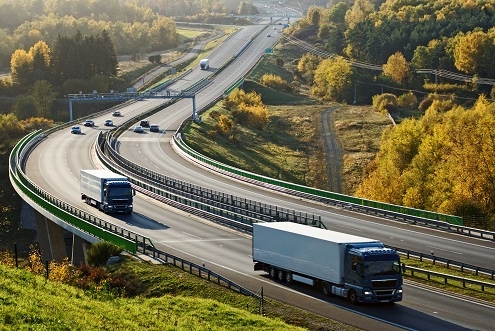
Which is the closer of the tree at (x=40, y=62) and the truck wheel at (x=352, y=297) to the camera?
the truck wheel at (x=352, y=297)

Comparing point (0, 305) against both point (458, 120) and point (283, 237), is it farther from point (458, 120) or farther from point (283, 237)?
point (458, 120)

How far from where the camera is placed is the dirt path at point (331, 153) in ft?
394

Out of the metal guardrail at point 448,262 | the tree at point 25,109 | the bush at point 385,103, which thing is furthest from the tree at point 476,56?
the metal guardrail at point 448,262

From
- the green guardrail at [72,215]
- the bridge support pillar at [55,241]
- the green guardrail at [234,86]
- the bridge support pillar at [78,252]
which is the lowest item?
the green guardrail at [234,86]

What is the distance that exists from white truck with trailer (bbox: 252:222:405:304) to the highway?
25.1 inches

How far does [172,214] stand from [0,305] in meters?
41.0

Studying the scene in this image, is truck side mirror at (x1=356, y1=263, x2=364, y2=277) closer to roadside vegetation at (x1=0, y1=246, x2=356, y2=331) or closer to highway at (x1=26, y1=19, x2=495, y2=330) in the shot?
highway at (x1=26, y1=19, x2=495, y2=330)

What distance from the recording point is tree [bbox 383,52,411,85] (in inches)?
7283

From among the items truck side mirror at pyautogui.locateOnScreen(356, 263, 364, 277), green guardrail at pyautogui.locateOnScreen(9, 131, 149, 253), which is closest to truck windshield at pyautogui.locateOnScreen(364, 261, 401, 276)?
truck side mirror at pyautogui.locateOnScreen(356, 263, 364, 277)

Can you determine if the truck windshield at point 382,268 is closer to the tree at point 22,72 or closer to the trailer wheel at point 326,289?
the trailer wheel at point 326,289

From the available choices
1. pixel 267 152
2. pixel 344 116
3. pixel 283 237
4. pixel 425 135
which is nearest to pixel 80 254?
pixel 283 237

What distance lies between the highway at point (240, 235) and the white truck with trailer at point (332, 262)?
2.09 ft

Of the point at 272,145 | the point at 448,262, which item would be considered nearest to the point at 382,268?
the point at 448,262

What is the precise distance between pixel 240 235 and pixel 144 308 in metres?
24.9
